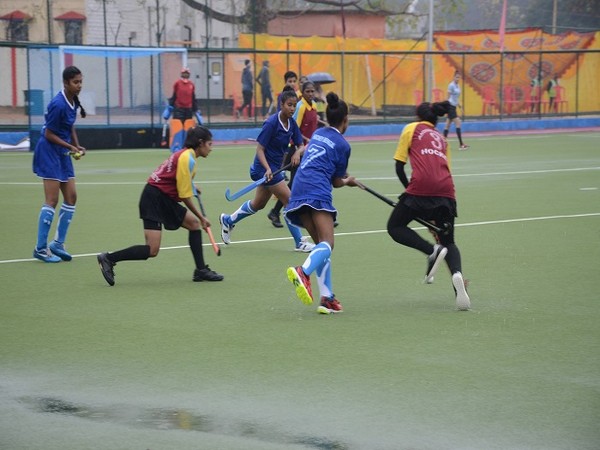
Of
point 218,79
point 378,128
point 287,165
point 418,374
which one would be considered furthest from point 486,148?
point 418,374

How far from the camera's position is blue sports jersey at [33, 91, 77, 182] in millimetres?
11305

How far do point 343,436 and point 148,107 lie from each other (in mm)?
25051

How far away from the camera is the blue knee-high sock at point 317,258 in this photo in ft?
28.1

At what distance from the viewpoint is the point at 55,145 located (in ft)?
37.3

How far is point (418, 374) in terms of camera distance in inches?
278

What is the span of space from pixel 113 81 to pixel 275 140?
2034 centimetres

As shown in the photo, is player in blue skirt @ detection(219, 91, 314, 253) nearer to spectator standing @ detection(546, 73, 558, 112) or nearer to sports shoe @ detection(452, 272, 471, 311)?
sports shoe @ detection(452, 272, 471, 311)

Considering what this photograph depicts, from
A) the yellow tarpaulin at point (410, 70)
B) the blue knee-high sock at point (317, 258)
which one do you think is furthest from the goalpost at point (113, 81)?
the blue knee-high sock at point (317, 258)

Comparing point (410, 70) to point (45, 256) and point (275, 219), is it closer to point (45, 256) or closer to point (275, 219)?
point (275, 219)

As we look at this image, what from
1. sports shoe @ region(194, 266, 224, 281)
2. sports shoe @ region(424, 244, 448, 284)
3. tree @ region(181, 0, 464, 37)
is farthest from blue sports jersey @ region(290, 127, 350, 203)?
tree @ region(181, 0, 464, 37)

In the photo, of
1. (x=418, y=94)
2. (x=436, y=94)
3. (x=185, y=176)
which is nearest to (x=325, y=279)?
(x=185, y=176)

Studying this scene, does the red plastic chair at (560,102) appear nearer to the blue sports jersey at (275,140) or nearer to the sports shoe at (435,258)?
the blue sports jersey at (275,140)

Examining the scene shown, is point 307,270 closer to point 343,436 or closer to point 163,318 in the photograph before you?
point 163,318

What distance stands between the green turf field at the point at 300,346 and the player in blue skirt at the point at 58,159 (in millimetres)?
284
